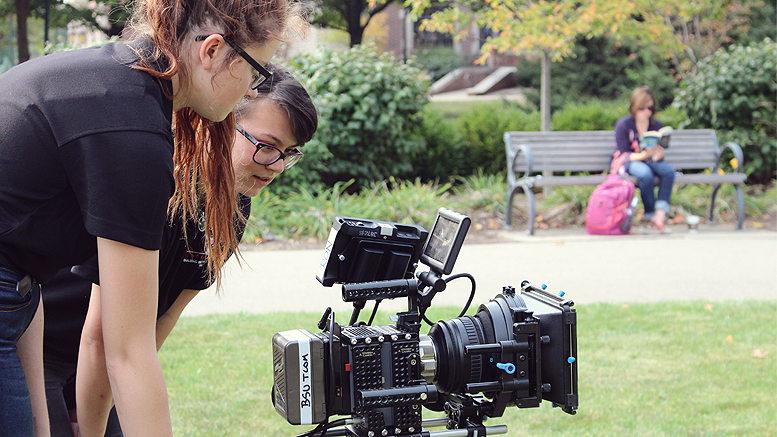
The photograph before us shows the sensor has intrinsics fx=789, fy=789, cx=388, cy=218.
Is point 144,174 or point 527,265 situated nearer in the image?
point 144,174

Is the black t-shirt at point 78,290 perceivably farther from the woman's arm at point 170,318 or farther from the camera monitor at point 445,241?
the camera monitor at point 445,241

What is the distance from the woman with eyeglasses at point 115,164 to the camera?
4.24 ft

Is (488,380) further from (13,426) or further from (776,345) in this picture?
(776,345)

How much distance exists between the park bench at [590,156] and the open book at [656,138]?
1.33 feet

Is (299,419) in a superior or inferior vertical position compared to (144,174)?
inferior

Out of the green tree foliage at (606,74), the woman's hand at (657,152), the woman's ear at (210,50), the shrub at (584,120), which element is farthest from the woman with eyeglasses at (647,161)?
the green tree foliage at (606,74)

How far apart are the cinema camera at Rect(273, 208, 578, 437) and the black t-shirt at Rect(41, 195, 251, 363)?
33 centimetres

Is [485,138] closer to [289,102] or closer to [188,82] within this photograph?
[289,102]

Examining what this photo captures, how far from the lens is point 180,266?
204 cm

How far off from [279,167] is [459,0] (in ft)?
37.4

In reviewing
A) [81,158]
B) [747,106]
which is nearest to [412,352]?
[81,158]

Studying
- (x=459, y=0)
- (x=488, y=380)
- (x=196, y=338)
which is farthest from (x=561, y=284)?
(x=459, y=0)

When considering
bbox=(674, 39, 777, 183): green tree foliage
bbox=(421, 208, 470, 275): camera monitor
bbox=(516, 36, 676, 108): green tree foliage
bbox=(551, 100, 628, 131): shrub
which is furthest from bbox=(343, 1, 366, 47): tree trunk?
bbox=(421, 208, 470, 275): camera monitor

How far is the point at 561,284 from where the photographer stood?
5.64 m
